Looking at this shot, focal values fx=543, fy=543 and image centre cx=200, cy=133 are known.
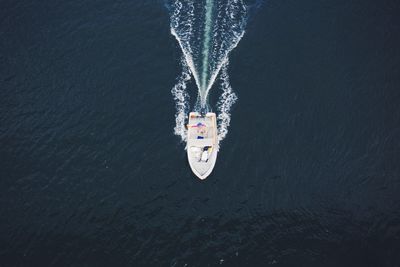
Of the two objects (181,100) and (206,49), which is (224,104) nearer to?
(181,100)

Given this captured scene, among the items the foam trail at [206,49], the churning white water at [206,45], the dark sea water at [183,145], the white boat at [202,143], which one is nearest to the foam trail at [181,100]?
the churning white water at [206,45]

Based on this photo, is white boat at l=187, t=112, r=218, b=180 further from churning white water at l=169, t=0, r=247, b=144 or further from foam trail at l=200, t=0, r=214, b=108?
foam trail at l=200, t=0, r=214, b=108

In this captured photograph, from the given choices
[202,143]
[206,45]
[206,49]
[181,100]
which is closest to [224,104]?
[181,100]

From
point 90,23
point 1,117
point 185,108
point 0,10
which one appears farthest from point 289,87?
point 0,10

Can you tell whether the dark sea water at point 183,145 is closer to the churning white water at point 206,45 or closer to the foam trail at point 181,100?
the foam trail at point 181,100

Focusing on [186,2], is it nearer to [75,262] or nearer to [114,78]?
[114,78]
